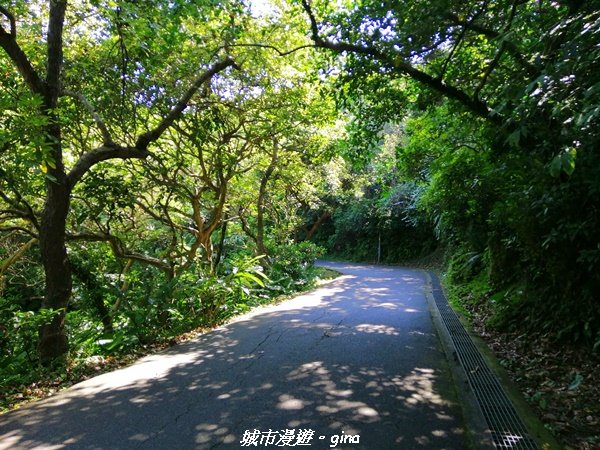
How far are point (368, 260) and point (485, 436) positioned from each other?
1036 inches

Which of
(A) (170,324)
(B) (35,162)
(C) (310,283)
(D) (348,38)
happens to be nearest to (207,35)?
(D) (348,38)

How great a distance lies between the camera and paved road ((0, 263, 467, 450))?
11.7ft

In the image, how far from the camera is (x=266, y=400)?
434 centimetres

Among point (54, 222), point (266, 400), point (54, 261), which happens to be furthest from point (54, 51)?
point (266, 400)

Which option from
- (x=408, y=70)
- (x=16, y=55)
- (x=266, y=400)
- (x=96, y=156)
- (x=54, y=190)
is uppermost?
(x=408, y=70)

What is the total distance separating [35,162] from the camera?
4.27m

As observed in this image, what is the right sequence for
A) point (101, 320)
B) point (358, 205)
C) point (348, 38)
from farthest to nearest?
point (358, 205) < point (101, 320) < point (348, 38)

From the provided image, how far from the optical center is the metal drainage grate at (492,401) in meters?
3.47

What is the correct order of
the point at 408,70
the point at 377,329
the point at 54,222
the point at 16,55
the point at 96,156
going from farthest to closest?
the point at 377,329, the point at 408,70, the point at 96,156, the point at 54,222, the point at 16,55

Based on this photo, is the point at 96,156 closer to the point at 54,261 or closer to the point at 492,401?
the point at 54,261

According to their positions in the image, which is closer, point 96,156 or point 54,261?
point 54,261

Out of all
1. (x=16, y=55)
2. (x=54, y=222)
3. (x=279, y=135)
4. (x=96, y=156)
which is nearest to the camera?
(x=16, y=55)

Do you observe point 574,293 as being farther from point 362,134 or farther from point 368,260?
point 368,260

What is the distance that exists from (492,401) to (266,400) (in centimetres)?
246
